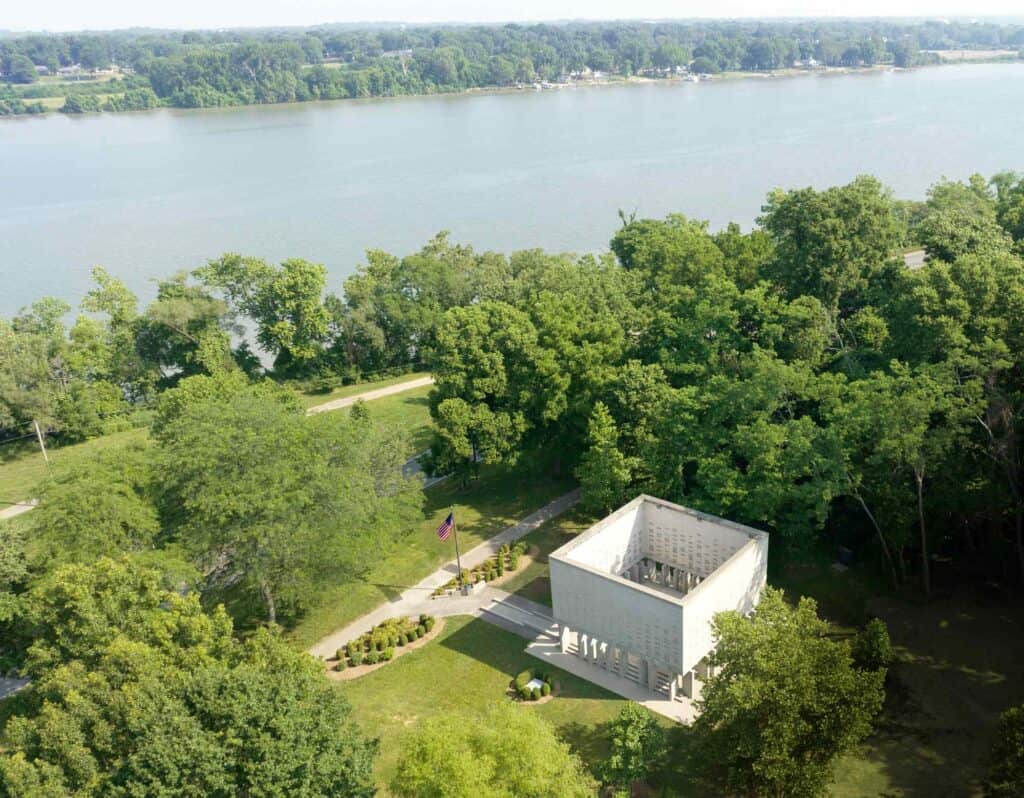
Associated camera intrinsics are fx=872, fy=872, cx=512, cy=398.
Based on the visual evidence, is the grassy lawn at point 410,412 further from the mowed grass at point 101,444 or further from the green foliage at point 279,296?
the green foliage at point 279,296

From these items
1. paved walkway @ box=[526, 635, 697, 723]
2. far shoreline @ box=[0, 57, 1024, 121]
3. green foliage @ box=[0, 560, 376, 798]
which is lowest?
paved walkway @ box=[526, 635, 697, 723]

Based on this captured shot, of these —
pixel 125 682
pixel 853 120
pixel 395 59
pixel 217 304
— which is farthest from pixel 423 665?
pixel 395 59

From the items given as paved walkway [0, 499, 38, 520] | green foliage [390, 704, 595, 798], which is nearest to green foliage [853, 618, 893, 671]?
green foliage [390, 704, 595, 798]

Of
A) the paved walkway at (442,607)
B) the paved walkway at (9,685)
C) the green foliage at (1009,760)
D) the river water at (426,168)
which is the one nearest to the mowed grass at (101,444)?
the paved walkway at (442,607)

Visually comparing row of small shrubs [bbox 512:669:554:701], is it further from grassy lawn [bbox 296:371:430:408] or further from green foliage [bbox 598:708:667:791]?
grassy lawn [bbox 296:371:430:408]

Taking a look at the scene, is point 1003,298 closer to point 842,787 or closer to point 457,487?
point 842,787

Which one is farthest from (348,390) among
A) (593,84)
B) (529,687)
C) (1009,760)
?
(593,84)
